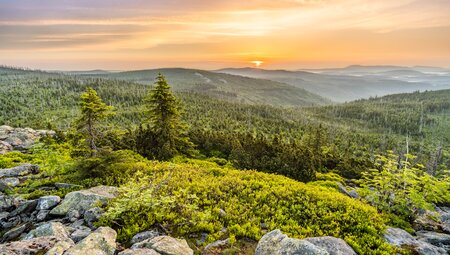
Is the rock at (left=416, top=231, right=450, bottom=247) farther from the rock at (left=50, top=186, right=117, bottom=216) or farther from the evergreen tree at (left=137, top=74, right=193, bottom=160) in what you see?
the evergreen tree at (left=137, top=74, right=193, bottom=160)

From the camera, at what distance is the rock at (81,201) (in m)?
12.1

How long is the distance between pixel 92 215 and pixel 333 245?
10165 millimetres

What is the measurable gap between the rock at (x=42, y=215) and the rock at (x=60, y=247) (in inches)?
171

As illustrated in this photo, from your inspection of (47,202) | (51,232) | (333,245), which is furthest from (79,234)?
(333,245)

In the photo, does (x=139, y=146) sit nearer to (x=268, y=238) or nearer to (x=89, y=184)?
(x=89, y=184)

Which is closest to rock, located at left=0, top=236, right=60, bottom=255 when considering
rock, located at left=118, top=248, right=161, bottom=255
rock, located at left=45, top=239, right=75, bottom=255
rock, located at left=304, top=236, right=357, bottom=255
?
rock, located at left=45, top=239, right=75, bottom=255

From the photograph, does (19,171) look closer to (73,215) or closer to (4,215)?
(4,215)

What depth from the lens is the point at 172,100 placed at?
30.9 metres

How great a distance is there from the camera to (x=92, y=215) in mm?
11359

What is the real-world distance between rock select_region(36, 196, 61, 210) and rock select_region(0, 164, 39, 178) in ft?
26.2

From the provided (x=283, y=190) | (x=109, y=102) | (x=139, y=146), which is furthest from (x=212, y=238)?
(x=109, y=102)

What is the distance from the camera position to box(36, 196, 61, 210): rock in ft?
41.0

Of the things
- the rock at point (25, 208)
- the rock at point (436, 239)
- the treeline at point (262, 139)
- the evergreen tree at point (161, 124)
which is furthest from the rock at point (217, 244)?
the evergreen tree at point (161, 124)

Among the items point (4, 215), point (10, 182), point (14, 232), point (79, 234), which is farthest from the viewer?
point (10, 182)
